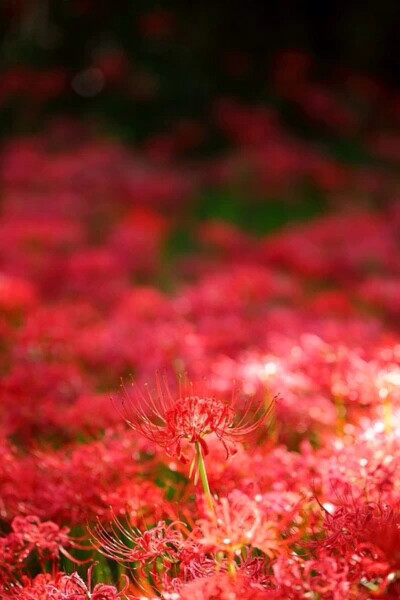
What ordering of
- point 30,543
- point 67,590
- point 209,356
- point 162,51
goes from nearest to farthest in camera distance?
1. point 67,590
2. point 30,543
3. point 209,356
4. point 162,51

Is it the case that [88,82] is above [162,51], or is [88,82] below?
below

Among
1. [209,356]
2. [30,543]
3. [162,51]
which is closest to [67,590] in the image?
[30,543]

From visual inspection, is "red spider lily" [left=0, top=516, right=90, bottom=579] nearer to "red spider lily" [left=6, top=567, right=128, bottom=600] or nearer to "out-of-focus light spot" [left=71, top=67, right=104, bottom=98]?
"red spider lily" [left=6, top=567, right=128, bottom=600]

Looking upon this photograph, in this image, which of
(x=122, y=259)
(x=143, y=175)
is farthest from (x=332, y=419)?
(x=143, y=175)

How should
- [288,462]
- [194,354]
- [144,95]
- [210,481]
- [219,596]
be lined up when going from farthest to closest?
1. [144,95]
2. [194,354]
3. [288,462]
4. [210,481]
5. [219,596]

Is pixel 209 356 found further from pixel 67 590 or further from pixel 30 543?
pixel 67 590

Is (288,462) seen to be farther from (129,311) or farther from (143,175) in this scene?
(143,175)

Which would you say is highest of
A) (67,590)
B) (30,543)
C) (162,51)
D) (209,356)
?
(162,51)
